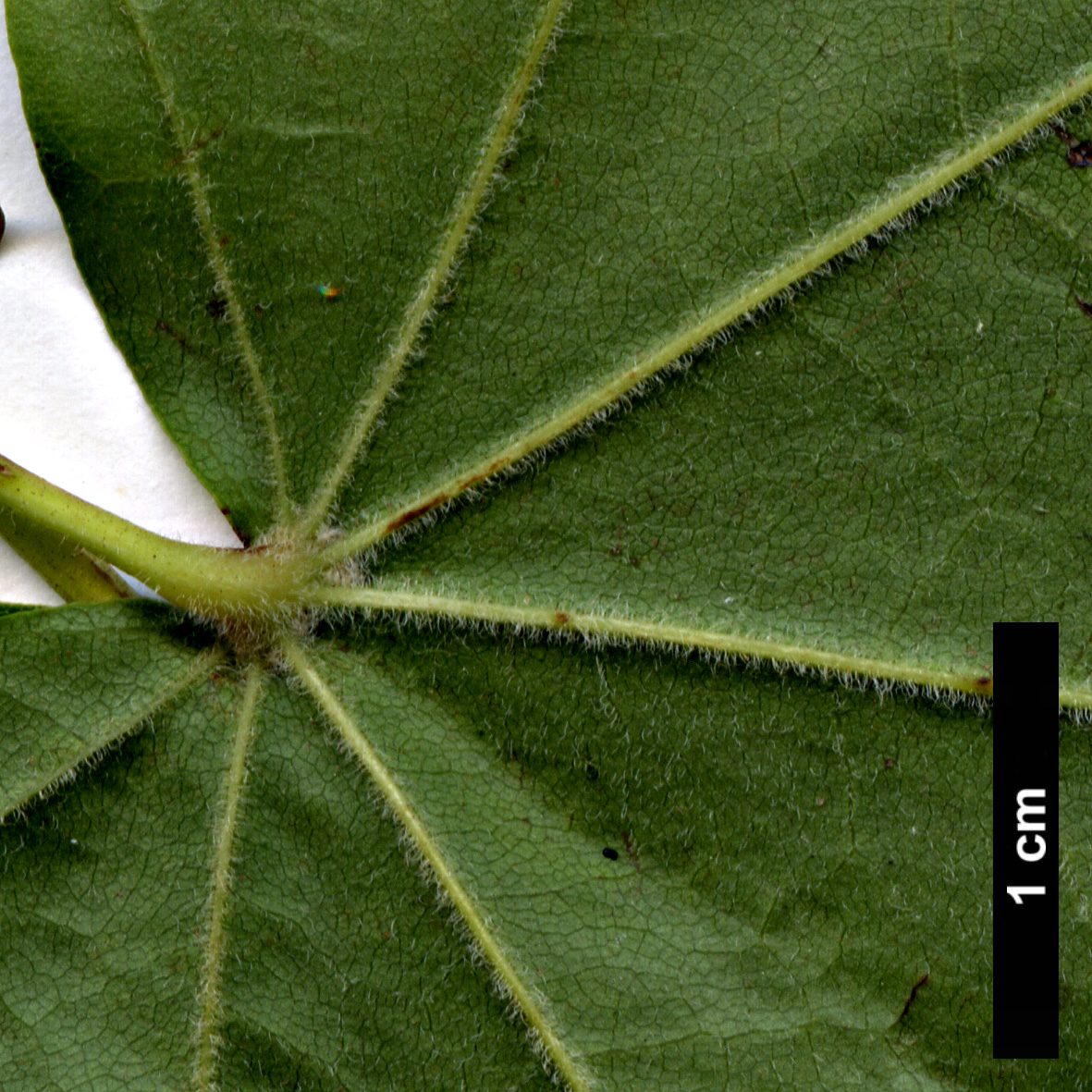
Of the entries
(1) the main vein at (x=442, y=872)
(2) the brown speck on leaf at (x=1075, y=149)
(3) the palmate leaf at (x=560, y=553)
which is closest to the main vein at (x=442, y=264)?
(3) the palmate leaf at (x=560, y=553)

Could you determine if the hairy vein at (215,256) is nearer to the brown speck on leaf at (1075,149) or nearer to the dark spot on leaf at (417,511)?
the dark spot on leaf at (417,511)

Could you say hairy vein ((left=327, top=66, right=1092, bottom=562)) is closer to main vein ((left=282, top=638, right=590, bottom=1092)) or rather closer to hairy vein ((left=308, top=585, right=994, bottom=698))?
hairy vein ((left=308, top=585, right=994, bottom=698))

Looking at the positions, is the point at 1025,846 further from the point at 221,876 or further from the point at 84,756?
the point at 84,756

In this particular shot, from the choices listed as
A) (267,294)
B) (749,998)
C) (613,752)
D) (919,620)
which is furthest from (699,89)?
(749,998)

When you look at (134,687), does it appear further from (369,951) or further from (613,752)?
(613,752)

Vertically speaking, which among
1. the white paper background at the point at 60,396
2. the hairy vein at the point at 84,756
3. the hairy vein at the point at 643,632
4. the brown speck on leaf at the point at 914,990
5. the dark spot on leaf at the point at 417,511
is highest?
the white paper background at the point at 60,396

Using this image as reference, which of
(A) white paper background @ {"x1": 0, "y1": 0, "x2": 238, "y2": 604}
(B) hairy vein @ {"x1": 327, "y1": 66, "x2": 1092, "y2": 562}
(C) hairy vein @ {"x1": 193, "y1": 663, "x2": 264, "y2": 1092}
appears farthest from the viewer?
(A) white paper background @ {"x1": 0, "y1": 0, "x2": 238, "y2": 604}

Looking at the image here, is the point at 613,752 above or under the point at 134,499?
under

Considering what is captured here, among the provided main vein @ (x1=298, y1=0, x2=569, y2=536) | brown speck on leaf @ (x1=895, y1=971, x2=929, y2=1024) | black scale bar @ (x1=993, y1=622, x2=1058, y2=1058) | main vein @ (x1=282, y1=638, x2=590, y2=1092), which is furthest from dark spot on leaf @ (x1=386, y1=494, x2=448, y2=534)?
brown speck on leaf @ (x1=895, y1=971, x2=929, y2=1024)
